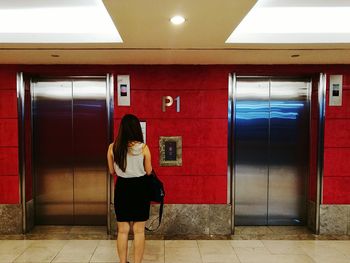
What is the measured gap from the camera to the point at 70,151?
548cm

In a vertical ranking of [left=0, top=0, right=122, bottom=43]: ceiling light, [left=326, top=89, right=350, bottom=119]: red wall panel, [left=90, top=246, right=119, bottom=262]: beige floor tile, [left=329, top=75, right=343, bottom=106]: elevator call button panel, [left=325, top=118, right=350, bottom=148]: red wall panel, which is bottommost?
[left=90, top=246, right=119, bottom=262]: beige floor tile

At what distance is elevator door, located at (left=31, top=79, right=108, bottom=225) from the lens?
5.41 m

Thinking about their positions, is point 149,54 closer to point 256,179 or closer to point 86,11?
point 86,11

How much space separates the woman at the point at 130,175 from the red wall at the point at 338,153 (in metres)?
3.02

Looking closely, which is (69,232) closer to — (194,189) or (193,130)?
(194,189)

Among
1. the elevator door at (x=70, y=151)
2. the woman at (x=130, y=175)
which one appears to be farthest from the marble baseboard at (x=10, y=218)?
the woman at (x=130, y=175)

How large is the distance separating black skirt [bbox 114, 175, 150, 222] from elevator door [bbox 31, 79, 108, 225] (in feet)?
6.47

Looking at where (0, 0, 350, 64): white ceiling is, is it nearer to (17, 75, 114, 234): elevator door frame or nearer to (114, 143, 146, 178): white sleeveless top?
(17, 75, 114, 234): elevator door frame

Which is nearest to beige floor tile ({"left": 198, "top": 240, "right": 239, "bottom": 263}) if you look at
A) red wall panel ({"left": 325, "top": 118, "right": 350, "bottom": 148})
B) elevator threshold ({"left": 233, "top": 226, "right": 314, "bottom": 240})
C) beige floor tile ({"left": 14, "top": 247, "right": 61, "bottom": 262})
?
elevator threshold ({"left": 233, "top": 226, "right": 314, "bottom": 240})

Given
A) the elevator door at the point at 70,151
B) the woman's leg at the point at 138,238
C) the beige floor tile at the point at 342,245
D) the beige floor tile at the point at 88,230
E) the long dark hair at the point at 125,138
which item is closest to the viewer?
the long dark hair at the point at 125,138

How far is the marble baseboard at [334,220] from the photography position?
16.7 ft

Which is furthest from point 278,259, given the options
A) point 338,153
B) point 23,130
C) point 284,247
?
point 23,130

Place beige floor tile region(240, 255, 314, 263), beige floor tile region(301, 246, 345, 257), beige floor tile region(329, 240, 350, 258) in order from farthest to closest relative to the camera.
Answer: beige floor tile region(329, 240, 350, 258) → beige floor tile region(301, 246, 345, 257) → beige floor tile region(240, 255, 314, 263)

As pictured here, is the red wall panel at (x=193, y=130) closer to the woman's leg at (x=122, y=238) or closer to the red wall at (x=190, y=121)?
the red wall at (x=190, y=121)
